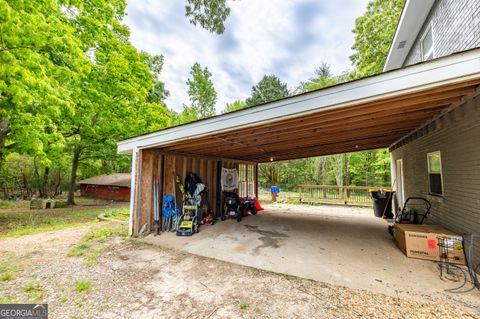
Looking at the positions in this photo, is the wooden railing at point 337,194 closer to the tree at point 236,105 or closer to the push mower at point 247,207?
the push mower at point 247,207

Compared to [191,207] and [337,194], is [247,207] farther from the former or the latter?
[337,194]

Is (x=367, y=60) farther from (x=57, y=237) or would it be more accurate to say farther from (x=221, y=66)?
(x=57, y=237)

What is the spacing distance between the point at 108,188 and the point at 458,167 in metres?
18.5

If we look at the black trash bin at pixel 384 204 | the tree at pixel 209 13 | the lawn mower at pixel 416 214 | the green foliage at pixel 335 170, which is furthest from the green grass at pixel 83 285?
the green foliage at pixel 335 170

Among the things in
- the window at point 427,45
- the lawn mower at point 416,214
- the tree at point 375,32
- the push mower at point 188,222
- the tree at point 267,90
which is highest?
the tree at point 267,90

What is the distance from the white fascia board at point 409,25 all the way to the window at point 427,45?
37 centimetres

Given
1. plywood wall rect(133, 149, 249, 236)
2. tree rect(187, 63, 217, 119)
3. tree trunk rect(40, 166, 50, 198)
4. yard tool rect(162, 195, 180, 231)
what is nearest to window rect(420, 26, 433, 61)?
plywood wall rect(133, 149, 249, 236)

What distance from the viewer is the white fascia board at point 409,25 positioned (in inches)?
191

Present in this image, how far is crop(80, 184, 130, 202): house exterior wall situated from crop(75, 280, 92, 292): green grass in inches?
513

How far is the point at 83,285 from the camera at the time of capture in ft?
8.57

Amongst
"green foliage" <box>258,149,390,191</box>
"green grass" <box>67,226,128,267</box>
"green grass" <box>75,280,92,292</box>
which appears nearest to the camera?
"green grass" <box>75,280,92,292</box>

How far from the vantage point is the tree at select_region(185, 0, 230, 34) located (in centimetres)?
486

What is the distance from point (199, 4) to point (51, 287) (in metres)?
6.10

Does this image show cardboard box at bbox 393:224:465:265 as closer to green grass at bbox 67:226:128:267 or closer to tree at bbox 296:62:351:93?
green grass at bbox 67:226:128:267
